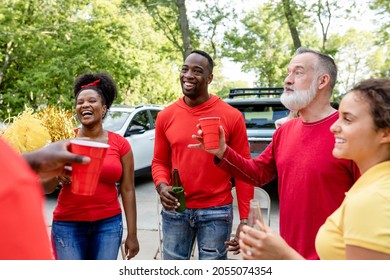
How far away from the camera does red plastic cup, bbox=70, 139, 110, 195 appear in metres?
1.54

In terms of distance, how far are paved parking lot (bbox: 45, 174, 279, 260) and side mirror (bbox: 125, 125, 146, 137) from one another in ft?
4.34

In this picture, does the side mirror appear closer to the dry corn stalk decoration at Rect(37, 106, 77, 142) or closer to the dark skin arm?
the dry corn stalk decoration at Rect(37, 106, 77, 142)

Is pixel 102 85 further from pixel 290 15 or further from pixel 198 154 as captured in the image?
pixel 290 15

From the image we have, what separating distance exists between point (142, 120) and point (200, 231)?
7155 millimetres

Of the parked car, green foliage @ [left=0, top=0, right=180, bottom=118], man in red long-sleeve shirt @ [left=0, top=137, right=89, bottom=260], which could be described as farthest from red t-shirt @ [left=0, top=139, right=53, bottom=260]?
green foliage @ [left=0, top=0, right=180, bottom=118]

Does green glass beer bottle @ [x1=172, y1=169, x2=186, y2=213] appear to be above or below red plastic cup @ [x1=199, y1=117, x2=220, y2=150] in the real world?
below

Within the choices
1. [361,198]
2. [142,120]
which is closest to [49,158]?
[361,198]

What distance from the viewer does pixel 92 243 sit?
3076 millimetres

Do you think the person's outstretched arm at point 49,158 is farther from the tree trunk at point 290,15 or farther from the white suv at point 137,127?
the tree trunk at point 290,15

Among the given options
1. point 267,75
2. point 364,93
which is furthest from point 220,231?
point 267,75

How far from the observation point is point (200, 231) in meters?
3.28

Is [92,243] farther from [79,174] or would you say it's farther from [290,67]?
[290,67]

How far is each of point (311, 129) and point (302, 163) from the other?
229 millimetres
